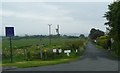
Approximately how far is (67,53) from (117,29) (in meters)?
9.22

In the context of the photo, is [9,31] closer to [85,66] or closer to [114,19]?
[85,66]

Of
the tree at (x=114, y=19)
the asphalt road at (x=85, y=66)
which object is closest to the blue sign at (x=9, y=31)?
the asphalt road at (x=85, y=66)

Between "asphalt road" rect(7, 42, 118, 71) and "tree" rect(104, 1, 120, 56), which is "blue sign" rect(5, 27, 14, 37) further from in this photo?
"tree" rect(104, 1, 120, 56)

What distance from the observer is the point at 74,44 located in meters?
58.1

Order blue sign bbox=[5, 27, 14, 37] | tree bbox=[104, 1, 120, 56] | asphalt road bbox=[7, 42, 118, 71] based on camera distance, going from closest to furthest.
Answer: asphalt road bbox=[7, 42, 118, 71] → blue sign bbox=[5, 27, 14, 37] → tree bbox=[104, 1, 120, 56]

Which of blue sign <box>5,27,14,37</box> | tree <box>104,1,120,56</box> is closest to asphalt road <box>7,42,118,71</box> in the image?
blue sign <box>5,27,14,37</box>

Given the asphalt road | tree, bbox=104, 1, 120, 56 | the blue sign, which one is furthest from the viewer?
tree, bbox=104, 1, 120, 56

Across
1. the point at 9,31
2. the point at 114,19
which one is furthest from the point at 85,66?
the point at 114,19

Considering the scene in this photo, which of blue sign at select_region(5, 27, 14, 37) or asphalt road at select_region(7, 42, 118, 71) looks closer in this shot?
asphalt road at select_region(7, 42, 118, 71)

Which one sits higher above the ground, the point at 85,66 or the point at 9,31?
the point at 9,31

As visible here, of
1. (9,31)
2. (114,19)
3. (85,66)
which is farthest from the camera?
(114,19)

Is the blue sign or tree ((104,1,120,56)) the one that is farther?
tree ((104,1,120,56))

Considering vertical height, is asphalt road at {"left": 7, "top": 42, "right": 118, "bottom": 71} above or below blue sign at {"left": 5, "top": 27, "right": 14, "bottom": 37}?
below

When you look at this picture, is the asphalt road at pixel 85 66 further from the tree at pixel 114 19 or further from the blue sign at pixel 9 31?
the tree at pixel 114 19
